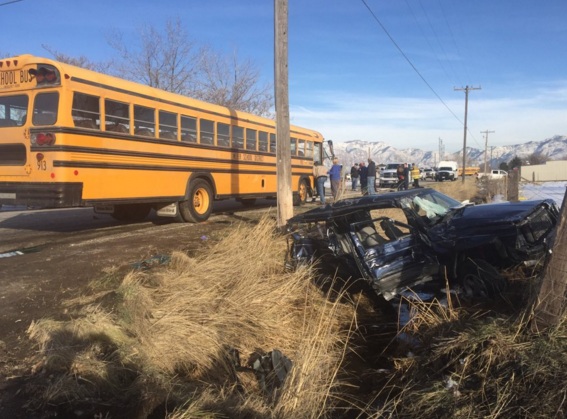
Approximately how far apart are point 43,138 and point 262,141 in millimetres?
7005

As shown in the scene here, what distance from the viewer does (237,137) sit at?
12375 mm

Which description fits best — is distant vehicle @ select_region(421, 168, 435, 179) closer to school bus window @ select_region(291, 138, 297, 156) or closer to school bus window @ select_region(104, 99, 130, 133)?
school bus window @ select_region(291, 138, 297, 156)

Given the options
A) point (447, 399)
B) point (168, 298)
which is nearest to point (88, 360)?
point (168, 298)

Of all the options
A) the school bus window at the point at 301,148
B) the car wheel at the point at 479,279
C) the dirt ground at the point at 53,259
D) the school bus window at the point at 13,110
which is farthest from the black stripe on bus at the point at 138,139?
the car wheel at the point at 479,279

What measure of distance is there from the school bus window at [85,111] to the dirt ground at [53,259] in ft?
6.96

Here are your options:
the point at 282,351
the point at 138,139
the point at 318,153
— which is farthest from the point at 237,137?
the point at 282,351

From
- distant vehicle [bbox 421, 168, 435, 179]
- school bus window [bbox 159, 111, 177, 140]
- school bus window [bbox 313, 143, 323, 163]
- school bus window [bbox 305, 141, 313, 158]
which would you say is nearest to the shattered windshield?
school bus window [bbox 159, 111, 177, 140]

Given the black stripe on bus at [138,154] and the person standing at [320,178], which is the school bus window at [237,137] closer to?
the black stripe on bus at [138,154]

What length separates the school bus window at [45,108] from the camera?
7.56 metres

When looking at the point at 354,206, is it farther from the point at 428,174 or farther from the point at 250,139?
the point at 428,174

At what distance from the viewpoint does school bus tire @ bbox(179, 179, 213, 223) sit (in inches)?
417

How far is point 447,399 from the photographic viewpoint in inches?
114

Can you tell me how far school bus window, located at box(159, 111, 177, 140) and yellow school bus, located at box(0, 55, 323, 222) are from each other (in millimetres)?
22

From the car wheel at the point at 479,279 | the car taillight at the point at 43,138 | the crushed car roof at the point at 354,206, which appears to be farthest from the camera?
the car taillight at the point at 43,138
